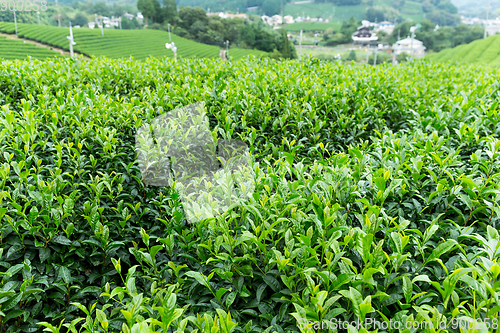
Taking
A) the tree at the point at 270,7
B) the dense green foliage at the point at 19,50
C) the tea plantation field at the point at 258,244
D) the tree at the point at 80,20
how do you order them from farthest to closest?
the tree at the point at 270,7
the tree at the point at 80,20
the dense green foliage at the point at 19,50
the tea plantation field at the point at 258,244

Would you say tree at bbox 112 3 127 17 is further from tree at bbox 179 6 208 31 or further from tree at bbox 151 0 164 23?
tree at bbox 179 6 208 31

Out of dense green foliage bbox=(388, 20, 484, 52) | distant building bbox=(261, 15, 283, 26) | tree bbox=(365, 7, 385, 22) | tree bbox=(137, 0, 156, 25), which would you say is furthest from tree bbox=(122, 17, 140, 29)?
tree bbox=(365, 7, 385, 22)

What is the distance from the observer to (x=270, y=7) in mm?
80250

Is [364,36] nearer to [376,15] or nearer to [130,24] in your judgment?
[376,15]

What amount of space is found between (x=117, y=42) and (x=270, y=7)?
49.8 meters

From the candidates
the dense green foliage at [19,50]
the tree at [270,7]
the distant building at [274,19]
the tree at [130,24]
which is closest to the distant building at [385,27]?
the distant building at [274,19]

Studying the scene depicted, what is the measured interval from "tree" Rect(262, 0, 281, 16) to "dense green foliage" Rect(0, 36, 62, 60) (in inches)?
2385

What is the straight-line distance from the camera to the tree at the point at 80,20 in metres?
51.3

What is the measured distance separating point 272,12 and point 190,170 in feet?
287

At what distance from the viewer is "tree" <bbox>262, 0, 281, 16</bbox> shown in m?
79.9

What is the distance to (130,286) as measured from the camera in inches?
50.2

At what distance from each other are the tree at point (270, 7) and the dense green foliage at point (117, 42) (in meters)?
39.9

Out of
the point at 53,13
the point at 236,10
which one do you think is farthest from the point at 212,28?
the point at 236,10

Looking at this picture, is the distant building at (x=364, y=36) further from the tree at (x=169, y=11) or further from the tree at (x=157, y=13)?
the tree at (x=157, y=13)
